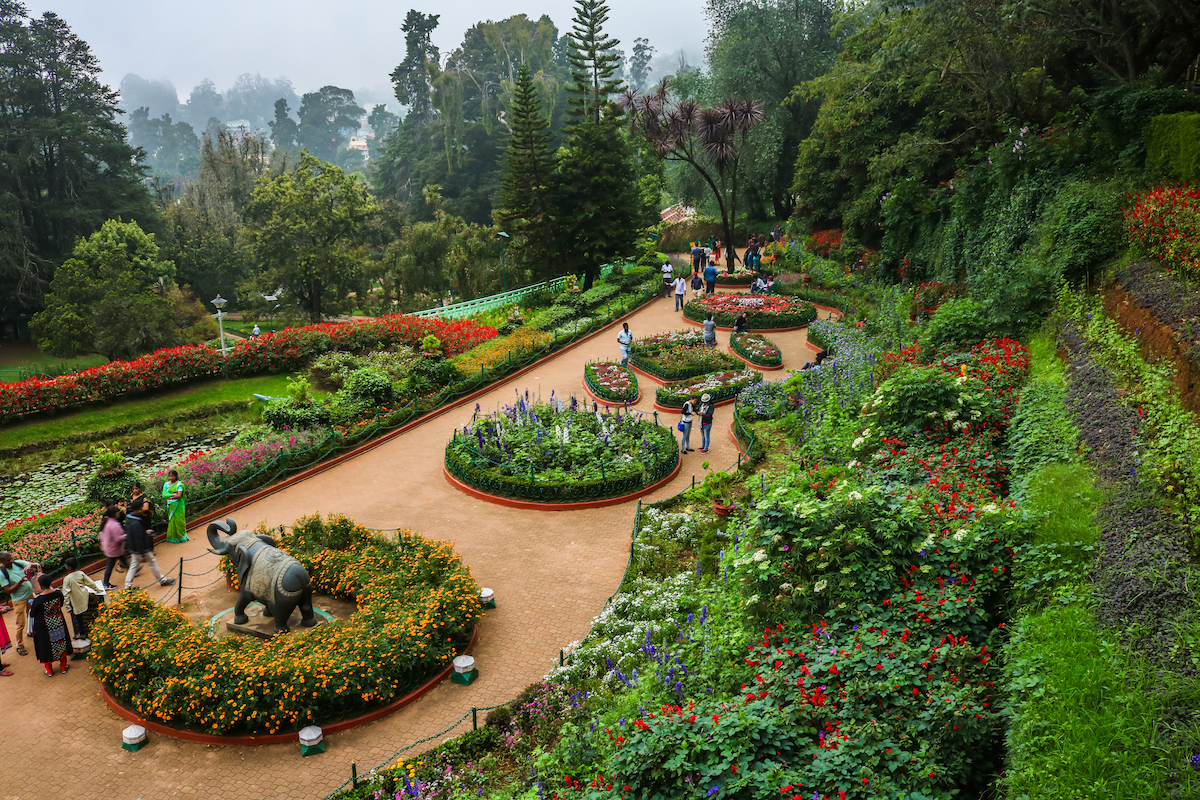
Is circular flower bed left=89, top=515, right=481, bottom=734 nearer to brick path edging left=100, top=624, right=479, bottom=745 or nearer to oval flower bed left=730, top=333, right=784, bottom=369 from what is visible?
brick path edging left=100, top=624, right=479, bottom=745

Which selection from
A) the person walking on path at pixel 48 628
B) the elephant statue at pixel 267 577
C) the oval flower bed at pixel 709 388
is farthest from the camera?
the oval flower bed at pixel 709 388

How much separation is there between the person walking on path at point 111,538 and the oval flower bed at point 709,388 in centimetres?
1144

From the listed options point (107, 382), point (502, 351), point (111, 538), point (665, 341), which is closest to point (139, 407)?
point (107, 382)

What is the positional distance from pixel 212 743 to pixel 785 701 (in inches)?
256

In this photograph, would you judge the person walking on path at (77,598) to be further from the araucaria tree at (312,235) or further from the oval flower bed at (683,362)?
the araucaria tree at (312,235)

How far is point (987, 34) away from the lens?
17.2 m

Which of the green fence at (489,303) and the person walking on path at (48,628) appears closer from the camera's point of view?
the person walking on path at (48,628)

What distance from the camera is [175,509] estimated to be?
41.5ft

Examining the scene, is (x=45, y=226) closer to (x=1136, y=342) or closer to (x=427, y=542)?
(x=427, y=542)

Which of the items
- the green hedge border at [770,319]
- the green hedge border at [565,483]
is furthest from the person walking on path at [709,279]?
the green hedge border at [565,483]

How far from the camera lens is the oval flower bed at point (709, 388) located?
17.9 metres

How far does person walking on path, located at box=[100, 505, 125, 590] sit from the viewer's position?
36.7 feet

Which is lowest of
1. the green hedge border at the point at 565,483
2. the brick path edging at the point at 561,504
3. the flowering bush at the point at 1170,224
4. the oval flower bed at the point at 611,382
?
the brick path edging at the point at 561,504

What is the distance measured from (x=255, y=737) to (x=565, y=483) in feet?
21.8
